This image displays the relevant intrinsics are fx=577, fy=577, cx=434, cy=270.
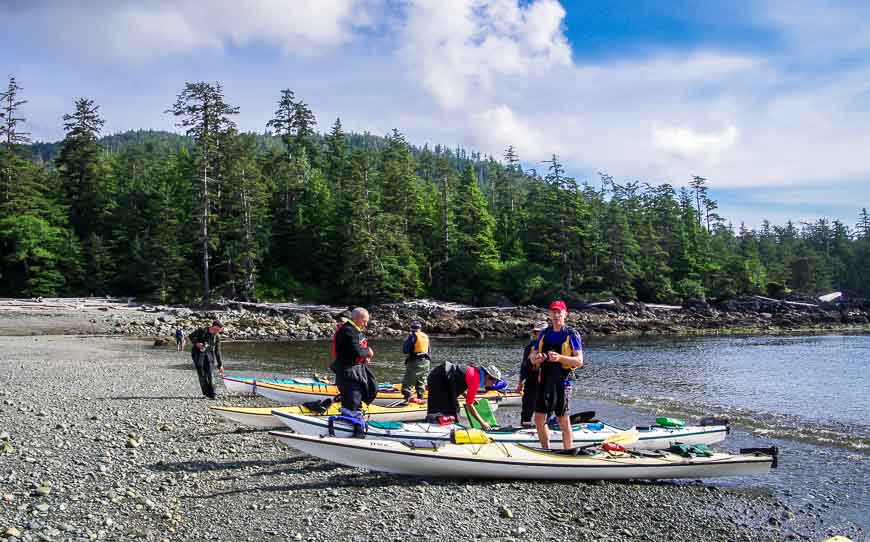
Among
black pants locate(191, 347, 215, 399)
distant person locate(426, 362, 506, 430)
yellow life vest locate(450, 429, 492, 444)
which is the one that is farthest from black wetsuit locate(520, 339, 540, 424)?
black pants locate(191, 347, 215, 399)

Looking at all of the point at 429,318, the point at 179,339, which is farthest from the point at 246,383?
the point at 429,318

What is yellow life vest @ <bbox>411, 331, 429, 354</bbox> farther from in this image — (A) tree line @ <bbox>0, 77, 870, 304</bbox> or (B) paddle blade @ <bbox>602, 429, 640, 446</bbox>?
(A) tree line @ <bbox>0, 77, 870, 304</bbox>

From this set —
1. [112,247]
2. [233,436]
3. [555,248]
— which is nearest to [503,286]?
[555,248]

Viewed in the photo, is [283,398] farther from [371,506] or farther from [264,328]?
[264,328]

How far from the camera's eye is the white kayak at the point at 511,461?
823cm

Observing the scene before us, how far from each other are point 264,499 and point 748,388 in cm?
1847

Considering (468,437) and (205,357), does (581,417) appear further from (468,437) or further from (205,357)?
(205,357)

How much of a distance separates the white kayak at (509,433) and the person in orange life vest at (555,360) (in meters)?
1.04

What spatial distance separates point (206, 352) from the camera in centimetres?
1393

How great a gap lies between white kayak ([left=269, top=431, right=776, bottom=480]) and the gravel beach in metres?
0.18

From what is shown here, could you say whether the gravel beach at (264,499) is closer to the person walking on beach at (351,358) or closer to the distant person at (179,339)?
the person walking on beach at (351,358)

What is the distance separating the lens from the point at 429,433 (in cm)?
920

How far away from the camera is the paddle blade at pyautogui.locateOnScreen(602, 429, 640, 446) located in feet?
32.8

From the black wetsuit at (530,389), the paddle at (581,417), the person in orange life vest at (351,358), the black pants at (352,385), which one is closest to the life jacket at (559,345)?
the black wetsuit at (530,389)
